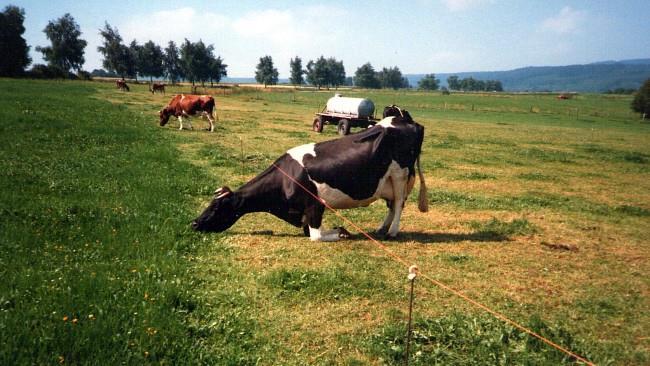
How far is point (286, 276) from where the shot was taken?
626 cm

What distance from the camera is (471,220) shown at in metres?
10.0

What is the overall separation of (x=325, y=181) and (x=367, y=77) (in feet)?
535

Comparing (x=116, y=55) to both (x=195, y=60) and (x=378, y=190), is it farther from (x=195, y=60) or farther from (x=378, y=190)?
(x=378, y=190)

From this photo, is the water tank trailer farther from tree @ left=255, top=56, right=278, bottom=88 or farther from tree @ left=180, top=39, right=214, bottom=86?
tree @ left=255, top=56, right=278, bottom=88

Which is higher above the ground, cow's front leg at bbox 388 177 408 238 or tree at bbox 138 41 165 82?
tree at bbox 138 41 165 82

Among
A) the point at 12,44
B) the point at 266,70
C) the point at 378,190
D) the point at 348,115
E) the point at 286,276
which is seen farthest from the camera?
the point at 266,70

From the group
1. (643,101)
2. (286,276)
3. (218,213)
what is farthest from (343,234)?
(643,101)

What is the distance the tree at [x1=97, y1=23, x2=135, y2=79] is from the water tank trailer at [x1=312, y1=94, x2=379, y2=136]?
10689 centimetres

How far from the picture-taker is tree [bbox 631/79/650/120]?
180 ft

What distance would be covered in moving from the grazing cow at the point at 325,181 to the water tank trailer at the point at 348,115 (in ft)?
54.1

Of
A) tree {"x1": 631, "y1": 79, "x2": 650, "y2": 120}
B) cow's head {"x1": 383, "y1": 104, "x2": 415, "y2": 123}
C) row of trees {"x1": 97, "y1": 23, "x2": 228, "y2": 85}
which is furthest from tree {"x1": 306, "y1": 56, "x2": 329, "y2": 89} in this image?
cow's head {"x1": 383, "y1": 104, "x2": 415, "y2": 123}

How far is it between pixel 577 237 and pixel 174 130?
20704mm

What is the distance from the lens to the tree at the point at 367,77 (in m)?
164

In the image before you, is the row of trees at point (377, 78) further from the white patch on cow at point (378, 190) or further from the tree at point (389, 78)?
the white patch on cow at point (378, 190)
